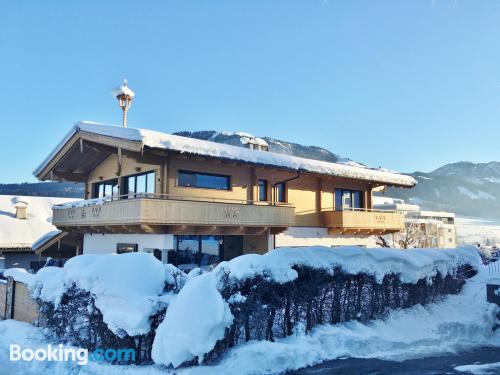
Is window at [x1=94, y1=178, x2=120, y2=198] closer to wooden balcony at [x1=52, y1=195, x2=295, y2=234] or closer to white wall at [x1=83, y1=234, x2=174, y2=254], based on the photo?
wooden balcony at [x1=52, y1=195, x2=295, y2=234]

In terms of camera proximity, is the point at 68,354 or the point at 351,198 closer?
the point at 68,354

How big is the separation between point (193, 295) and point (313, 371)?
252cm

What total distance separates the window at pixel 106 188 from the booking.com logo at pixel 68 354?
37.5 feet

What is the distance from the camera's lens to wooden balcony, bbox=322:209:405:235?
72.1ft

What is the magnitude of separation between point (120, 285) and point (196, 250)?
1010 centimetres

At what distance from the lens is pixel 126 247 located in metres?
18.2

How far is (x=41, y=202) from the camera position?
36.5 meters

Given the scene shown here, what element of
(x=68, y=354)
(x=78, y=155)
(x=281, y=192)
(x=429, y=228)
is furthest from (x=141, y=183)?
(x=429, y=228)

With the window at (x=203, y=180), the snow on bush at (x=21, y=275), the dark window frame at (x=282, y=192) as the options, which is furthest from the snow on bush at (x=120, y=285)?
the dark window frame at (x=282, y=192)

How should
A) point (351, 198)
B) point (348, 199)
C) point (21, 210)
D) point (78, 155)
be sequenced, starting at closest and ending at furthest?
point (78, 155) → point (348, 199) → point (351, 198) → point (21, 210)

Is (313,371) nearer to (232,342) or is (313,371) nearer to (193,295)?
(232,342)

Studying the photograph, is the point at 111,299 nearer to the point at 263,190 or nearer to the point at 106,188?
the point at 263,190

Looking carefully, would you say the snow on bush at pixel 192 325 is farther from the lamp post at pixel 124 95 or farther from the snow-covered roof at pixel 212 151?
the lamp post at pixel 124 95

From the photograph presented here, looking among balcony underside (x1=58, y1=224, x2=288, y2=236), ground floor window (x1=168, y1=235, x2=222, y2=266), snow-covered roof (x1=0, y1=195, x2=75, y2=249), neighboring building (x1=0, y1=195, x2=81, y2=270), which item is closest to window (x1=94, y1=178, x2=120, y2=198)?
balcony underside (x1=58, y1=224, x2=288, y2=236)
